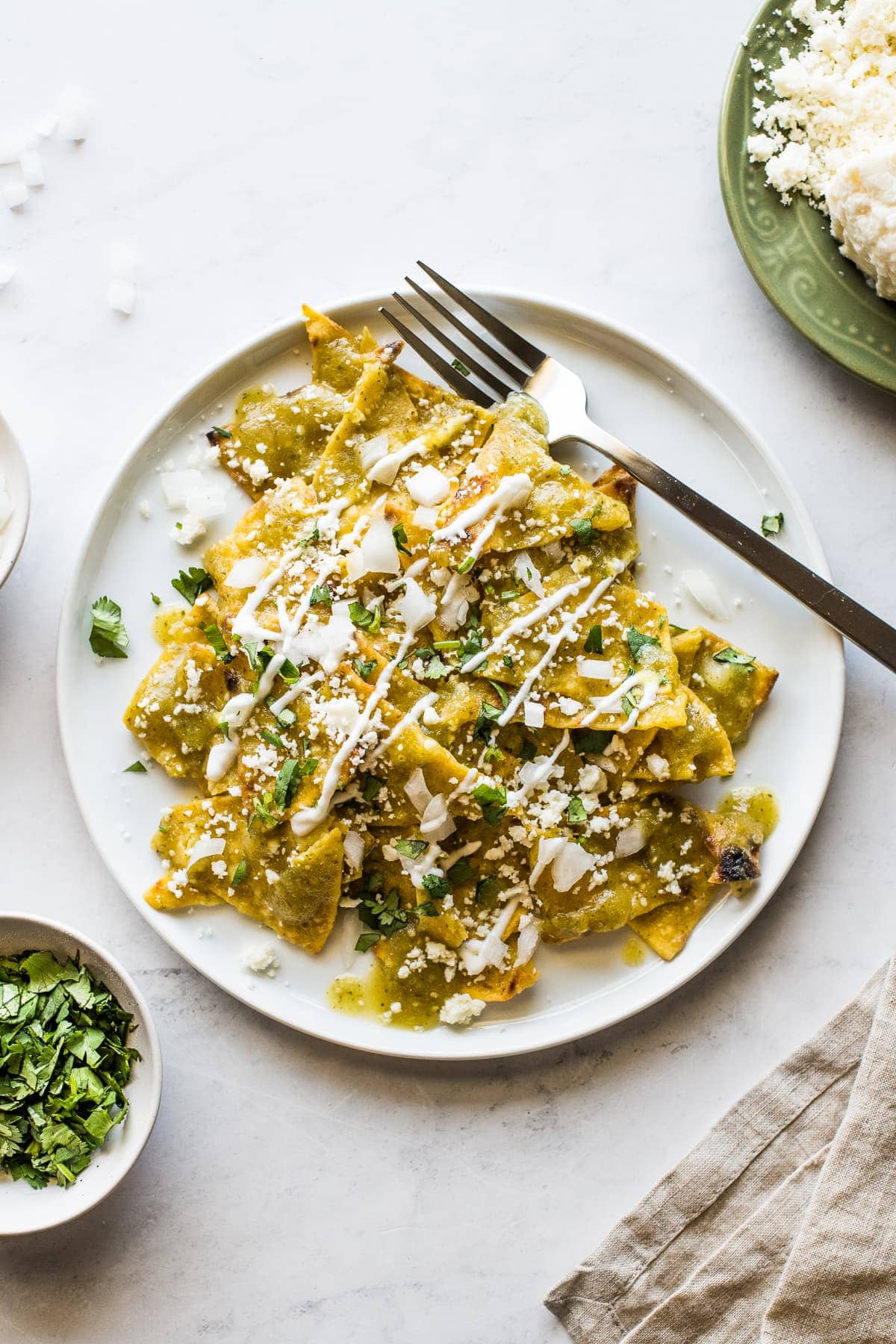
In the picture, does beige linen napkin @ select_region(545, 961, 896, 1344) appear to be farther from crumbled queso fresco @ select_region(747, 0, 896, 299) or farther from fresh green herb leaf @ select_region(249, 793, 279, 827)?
crumbled queso fresco @ select_region(747, 0, 896, 299)

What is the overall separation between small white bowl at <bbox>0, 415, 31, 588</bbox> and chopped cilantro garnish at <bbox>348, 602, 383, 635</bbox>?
39.6 inches

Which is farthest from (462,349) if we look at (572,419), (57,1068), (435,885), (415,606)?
(57,1068)

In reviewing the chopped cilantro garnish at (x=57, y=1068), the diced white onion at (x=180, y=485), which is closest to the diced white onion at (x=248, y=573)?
the diced white onion at (x=180, y=485)

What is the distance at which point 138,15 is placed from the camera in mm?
3607

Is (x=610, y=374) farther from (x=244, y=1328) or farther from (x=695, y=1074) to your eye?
(x=244, y=1328)

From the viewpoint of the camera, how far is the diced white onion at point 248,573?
10.3ft

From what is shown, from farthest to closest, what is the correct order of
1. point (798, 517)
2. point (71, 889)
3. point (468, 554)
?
point (71, 889) → point (798, 517) → point (468, 554)

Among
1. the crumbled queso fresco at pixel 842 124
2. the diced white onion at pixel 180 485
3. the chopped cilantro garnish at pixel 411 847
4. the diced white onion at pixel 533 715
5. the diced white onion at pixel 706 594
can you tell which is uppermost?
the crumbled queso fresco at pixel 842 124

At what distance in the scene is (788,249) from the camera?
329cm

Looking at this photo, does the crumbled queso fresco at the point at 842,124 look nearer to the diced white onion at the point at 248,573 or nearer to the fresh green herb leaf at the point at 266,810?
the diced white onion at the point at 248,573

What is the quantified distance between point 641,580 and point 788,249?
109 centimetres

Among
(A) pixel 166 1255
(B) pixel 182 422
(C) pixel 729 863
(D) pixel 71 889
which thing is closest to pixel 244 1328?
(A) pixel 166 1255

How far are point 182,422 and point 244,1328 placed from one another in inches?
112

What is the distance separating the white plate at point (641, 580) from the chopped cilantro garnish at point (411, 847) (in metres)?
0.36
